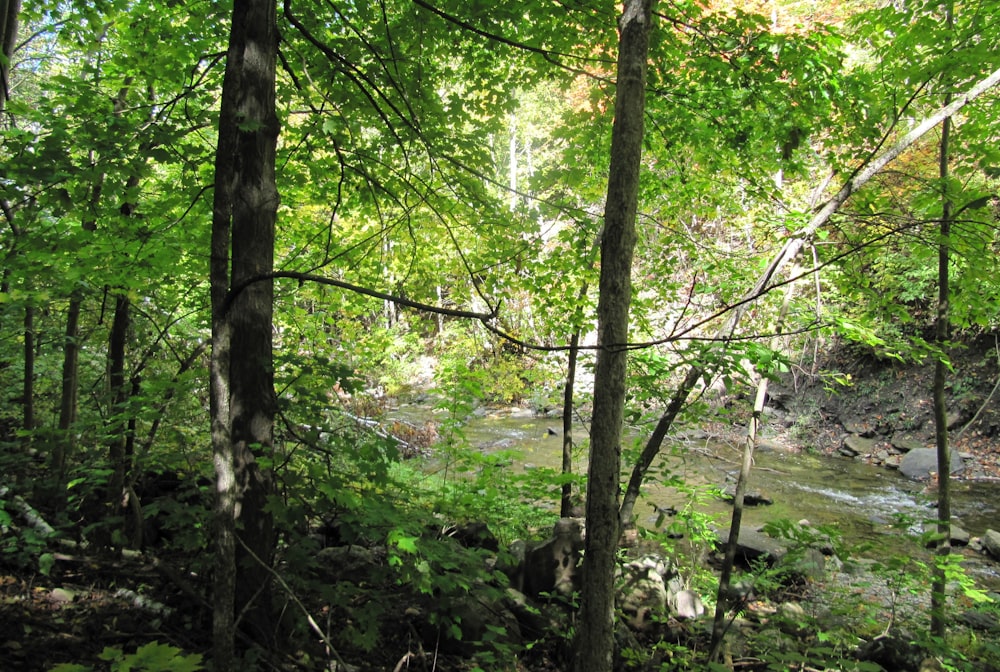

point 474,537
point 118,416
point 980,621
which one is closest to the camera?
point 118,416

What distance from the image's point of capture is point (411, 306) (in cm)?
209

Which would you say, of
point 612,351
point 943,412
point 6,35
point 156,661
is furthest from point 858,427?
point 6,35

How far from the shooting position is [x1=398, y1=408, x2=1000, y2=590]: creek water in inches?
321

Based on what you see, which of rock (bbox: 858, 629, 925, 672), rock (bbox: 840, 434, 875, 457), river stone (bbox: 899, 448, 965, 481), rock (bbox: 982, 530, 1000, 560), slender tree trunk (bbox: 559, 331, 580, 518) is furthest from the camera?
rock (bbox: 840, 434, 875, 457)

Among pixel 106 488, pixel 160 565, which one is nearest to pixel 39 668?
pixel 160 565

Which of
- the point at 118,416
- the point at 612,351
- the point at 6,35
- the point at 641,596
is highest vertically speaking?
the point at 6,35

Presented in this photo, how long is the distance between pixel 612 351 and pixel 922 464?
1259 cm

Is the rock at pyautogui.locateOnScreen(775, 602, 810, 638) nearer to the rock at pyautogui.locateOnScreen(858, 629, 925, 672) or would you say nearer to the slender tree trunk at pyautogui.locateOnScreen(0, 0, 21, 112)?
the rock at pyautogui.locateOnScreen(858, 629, 925, 672)

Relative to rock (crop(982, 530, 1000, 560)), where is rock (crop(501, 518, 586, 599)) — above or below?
above

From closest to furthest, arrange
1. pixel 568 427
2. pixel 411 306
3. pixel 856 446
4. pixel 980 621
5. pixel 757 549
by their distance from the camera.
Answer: pixel 411 306 < pixel 980 621 < pixel 568 427 < pixel 757 549 < pixel 856 446

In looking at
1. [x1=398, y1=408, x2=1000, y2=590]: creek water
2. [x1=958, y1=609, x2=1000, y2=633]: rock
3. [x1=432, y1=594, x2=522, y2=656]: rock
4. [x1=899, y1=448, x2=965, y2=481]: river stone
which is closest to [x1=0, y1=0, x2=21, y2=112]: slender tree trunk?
[x1=432, y1=594, x2=522, y2=656]: rock

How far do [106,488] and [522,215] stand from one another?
3988 mm

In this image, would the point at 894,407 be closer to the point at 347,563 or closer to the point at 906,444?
the point at 906,444

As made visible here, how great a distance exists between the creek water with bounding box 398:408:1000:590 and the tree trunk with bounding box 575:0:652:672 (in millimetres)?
4149
